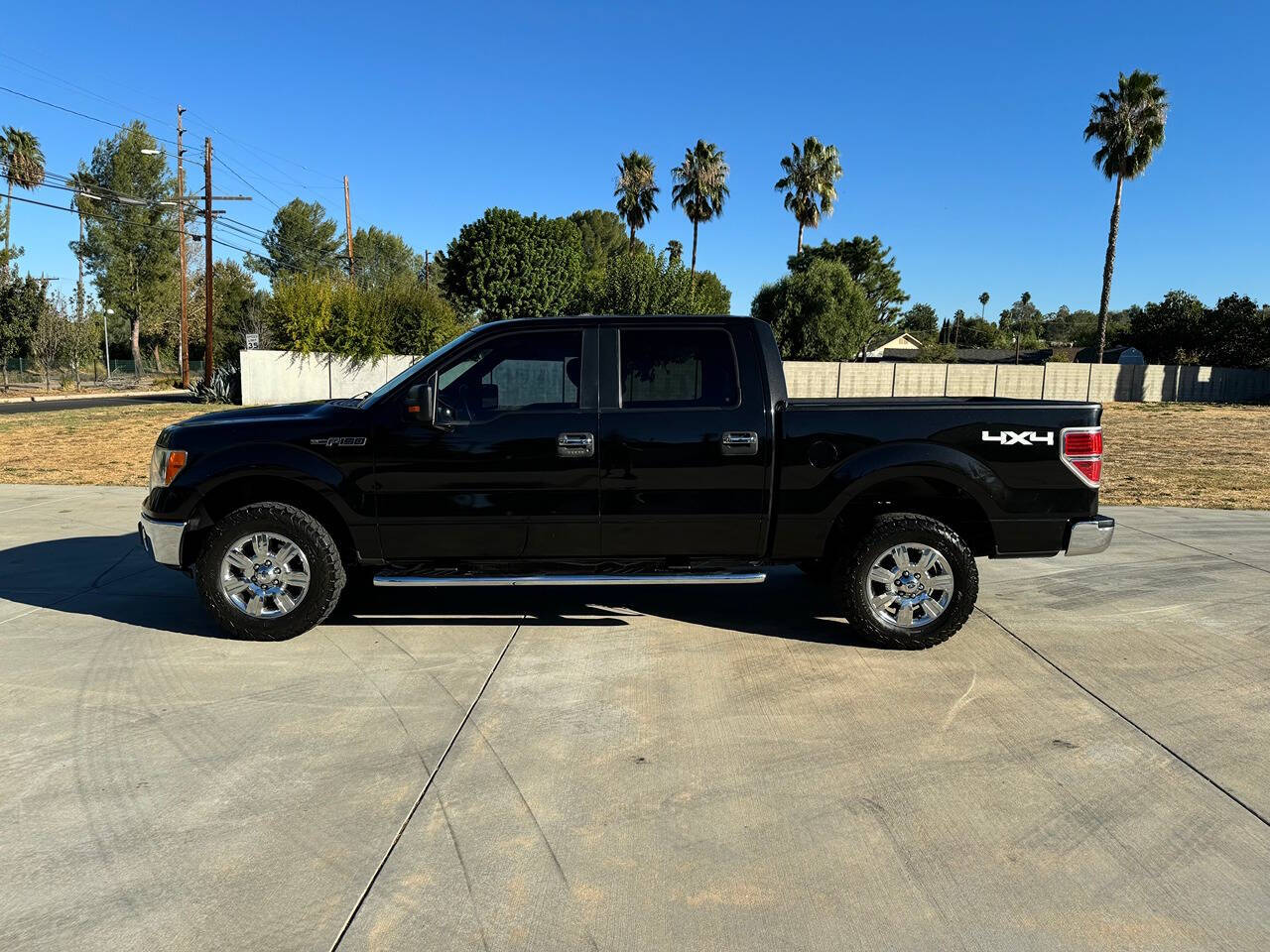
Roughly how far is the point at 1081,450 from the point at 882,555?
1.31m

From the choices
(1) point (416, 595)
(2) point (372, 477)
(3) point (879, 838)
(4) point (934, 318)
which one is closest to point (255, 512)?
(2) point (372, 477)

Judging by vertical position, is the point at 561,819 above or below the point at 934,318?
below

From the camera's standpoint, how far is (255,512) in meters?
4.96

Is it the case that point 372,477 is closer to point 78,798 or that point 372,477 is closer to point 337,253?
point 78,798

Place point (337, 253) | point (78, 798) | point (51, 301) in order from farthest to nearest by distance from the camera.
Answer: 1. point (337, 253)
2. point (51, 301)
3. point (78, 798)

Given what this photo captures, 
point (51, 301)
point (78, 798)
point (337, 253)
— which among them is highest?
point (337, 253)

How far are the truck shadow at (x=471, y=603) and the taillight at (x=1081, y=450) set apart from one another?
1.61 m

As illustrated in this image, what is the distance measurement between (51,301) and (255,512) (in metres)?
51.6

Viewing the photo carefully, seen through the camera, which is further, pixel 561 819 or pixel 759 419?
pixel 759 419

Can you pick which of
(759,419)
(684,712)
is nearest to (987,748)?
(684,712)

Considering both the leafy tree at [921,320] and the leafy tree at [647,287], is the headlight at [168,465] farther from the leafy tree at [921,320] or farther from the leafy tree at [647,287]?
the leafy tree at [921,320]

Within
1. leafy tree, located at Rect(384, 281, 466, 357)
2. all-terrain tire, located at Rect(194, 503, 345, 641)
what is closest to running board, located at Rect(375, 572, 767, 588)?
all-terrain tire, located at Rect(194, 503, 345, 641)

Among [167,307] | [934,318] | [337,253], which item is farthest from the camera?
[934,318]

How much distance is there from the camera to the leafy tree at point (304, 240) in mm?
75125
